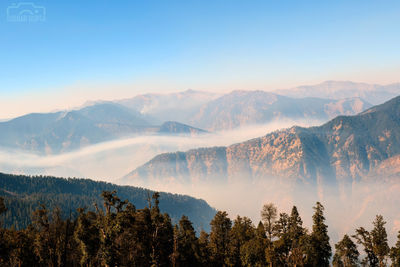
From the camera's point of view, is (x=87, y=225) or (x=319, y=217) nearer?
(x=87, y=225)

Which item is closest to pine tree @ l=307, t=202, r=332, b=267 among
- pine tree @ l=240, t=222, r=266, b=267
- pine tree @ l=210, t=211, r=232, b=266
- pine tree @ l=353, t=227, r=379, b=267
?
pine tree @ l=353, t=227, r=379, b=267

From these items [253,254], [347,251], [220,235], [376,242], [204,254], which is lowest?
[347,251]

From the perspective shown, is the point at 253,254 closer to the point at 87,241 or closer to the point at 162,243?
the point at 162,243

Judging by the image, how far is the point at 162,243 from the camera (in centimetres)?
9656

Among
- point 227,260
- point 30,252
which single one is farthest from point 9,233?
point 227,260

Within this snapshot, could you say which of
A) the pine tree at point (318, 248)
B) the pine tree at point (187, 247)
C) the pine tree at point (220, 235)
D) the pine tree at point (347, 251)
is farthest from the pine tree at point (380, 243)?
the pine tree at point (187, 247)

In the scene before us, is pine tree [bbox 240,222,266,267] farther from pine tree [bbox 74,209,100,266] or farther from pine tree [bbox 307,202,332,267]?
pine tree [bbox 74,209,100,266]

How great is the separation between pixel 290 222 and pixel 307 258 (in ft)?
35.7

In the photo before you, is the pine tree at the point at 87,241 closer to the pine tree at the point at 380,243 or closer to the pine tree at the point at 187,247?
the pine tree at the point at 187,247

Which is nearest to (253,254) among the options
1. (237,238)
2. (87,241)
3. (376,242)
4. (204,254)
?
(237,238)

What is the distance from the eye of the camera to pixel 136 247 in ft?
279

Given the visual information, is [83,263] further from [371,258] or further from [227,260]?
[371,258]

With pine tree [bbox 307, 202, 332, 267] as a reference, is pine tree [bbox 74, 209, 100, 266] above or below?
above

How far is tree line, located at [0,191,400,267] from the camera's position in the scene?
74.8 metres
